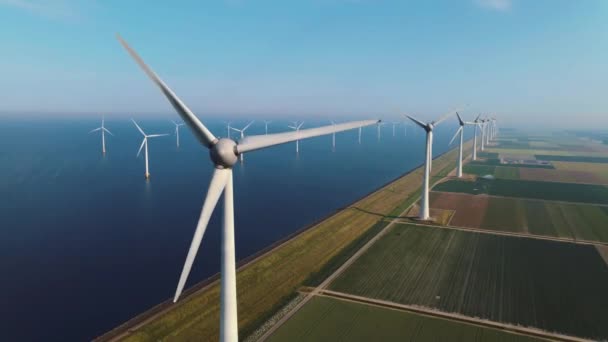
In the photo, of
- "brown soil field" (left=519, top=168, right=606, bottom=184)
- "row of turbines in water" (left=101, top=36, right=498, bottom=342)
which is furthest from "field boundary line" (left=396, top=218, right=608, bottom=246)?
"brown soil field" (left=519, top=168, right=606, bottom=184)

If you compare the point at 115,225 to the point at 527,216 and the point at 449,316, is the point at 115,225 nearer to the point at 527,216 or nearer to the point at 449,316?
the point at 449,316

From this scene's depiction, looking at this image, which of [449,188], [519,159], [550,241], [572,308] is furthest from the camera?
[519,159]

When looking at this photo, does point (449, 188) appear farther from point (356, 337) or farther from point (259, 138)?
point (259, 138)

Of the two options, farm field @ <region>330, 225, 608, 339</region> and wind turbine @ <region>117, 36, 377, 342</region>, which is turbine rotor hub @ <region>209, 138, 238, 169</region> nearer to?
wind turbine @ <region>117, 36, 377, 342</region>

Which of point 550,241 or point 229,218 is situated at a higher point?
point 229,218

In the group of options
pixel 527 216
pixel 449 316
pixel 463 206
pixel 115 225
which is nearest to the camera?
pixel 449 316

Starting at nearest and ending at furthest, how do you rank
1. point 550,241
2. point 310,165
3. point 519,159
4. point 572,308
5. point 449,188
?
point 572,308 < point 550,241 < point 449,188 < point 310,165 < point 519,159

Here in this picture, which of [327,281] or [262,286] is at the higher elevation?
[327,281]

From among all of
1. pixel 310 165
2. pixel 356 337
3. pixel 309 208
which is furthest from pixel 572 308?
pixel 310 165

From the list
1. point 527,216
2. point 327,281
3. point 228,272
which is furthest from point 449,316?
point 527,216
